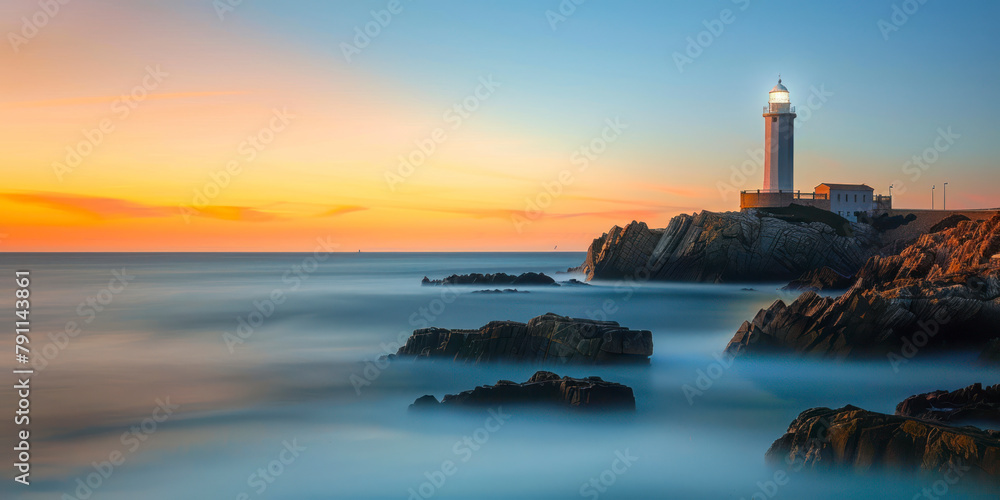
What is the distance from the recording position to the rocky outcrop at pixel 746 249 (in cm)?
4034

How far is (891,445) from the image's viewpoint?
6.89 metres

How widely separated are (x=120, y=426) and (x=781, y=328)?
1153cm

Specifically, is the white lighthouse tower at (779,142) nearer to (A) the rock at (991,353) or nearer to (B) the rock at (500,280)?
(B) the rock at (500,280)

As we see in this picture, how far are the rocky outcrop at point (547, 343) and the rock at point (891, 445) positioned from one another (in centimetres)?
575

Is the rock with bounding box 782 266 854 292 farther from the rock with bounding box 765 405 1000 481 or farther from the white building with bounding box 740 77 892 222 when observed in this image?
the rock with bounding box 765 405 1000 481

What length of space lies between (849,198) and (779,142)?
7013mm

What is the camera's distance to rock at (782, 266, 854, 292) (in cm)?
3316

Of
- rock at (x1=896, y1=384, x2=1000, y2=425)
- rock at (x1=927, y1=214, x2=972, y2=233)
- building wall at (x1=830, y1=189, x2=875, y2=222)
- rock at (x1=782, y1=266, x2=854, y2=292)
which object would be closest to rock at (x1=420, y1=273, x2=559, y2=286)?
rock at (x1=782, y1=266, x2=854, y2=292)

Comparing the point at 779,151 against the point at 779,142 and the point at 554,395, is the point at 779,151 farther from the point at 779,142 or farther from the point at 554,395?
the point at 554,395

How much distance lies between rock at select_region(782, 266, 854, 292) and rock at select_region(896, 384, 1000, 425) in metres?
25.1

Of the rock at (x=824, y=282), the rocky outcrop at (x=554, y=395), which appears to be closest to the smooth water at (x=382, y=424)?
the rocky outcrop at (x=554, y=395)

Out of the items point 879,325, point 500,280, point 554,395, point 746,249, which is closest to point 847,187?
point 746,249

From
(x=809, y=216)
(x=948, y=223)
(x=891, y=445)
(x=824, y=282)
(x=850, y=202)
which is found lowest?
(x=891, y=445)

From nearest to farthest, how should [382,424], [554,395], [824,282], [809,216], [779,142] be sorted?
[554,395]
[382,424]
[824,282]
[809,216]
[779,142]
